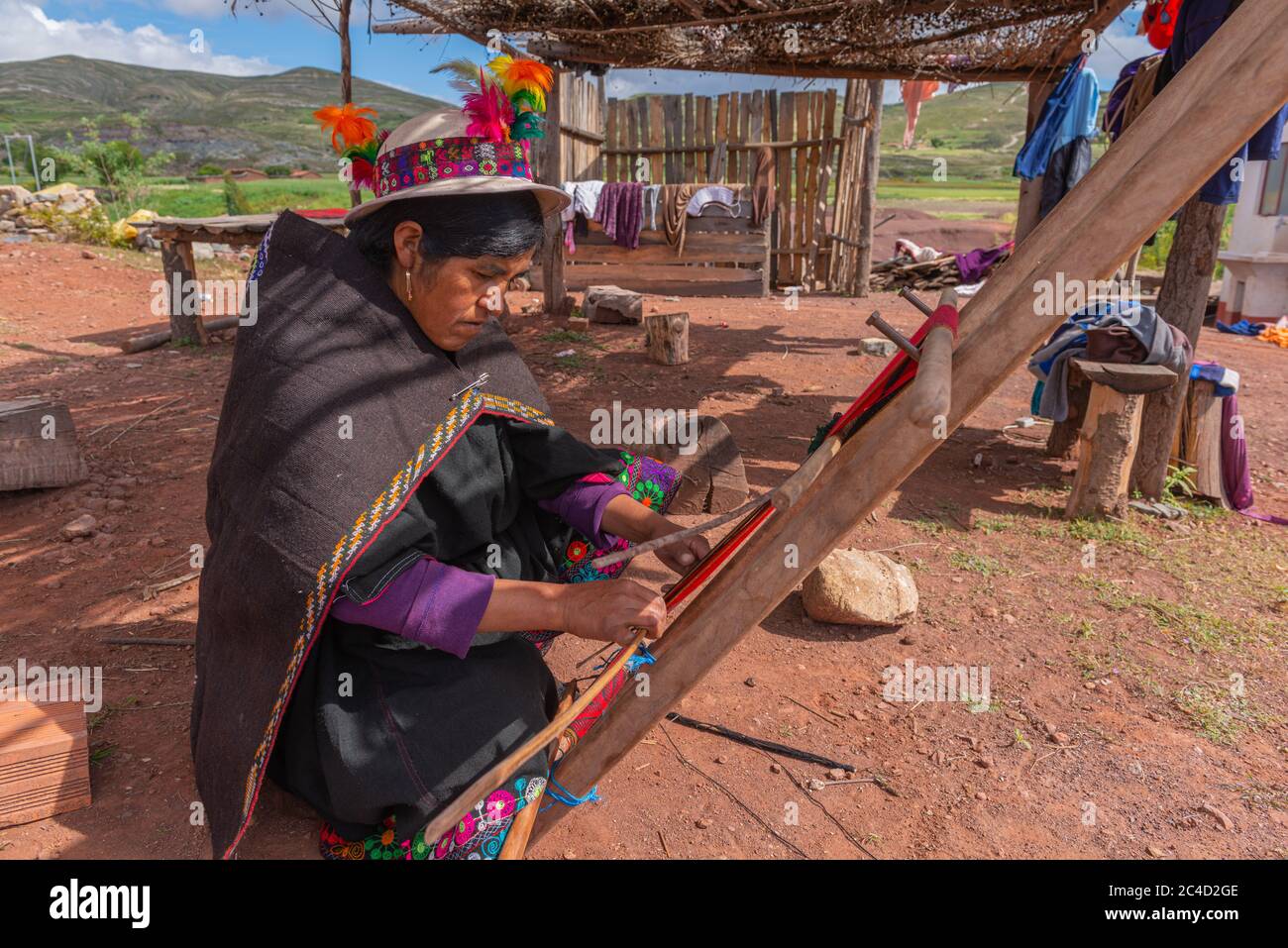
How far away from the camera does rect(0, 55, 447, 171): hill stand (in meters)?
64.7

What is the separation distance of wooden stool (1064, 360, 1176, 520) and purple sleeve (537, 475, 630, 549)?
3.19m

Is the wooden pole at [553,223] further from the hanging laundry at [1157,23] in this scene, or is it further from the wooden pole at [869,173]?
the hanging laundry at [1157,23]

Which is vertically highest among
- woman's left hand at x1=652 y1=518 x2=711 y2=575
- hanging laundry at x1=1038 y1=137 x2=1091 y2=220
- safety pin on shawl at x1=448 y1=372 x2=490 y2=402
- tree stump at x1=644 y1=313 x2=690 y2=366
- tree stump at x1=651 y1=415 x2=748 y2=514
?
hanging laundry at x1=1038 y1=137 x2=1091 y2=220

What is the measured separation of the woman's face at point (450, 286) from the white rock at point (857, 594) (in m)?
1.89

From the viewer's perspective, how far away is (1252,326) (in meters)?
10.7

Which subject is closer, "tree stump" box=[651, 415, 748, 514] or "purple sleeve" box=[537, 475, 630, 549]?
"purple sleeve" box=[537, 475, 630, 549]

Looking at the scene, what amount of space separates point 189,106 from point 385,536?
391 feet

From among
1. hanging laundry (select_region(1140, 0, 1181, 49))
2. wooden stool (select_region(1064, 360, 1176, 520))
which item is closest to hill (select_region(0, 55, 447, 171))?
hanging laundry (select_region(1140, 0, 1181, 49))

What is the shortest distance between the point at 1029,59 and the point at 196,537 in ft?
23.3

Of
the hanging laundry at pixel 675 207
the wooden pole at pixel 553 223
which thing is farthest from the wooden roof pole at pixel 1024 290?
the hanging laundry at pixel 675 207

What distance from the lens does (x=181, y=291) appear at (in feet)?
28.7

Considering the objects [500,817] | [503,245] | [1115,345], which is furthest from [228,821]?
[1115,345]

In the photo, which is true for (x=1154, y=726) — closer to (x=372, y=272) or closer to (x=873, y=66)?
(x=372, y=272)

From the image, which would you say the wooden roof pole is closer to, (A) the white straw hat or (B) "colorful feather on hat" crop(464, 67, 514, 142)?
(A) the white straw hat
